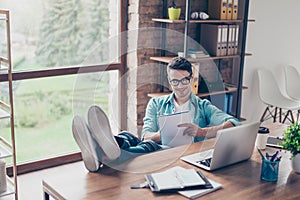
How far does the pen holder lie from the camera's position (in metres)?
1.99

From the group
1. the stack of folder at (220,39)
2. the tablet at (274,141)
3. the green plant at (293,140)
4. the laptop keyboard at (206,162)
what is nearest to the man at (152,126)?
the tablet at (274,141)

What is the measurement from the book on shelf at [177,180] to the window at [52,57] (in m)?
1.44

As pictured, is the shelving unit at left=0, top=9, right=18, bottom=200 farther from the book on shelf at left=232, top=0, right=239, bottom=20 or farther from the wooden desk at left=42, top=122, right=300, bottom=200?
the book on shelf at left=232, top=0, right=239, bottom=20

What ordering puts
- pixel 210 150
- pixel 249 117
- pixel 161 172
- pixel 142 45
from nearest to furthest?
pixel 161 172 → pixel 210 150 → pixel 142 45 → pixel 249 117

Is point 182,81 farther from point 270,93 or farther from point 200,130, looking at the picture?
point 270,93

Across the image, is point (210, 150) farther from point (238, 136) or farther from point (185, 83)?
point (185, 83)

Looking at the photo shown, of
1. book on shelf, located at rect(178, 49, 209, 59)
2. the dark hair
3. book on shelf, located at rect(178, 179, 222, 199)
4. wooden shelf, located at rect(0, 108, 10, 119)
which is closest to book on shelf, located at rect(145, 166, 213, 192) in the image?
book on shelf, located at rect(178, 179, 222, 199)

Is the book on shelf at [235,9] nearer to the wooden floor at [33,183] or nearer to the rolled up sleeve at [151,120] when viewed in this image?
the rolled up sleeve at [151,120]

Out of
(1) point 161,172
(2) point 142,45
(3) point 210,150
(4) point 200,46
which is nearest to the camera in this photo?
(1) point 161,172

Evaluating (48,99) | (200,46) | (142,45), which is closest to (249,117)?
(200,46)

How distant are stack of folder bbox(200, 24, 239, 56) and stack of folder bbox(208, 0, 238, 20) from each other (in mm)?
93

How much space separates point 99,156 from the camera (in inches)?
80.6

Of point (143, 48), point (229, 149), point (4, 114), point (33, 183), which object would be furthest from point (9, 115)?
point (229, 149)

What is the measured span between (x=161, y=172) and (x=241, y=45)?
264 cm
